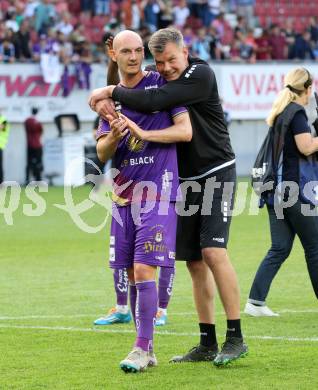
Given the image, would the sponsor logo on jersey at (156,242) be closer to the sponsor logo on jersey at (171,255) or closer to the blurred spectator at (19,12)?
the sponsor logo on jersey at (171,255)

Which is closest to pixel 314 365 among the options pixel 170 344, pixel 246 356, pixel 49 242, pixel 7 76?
pixel 246 356

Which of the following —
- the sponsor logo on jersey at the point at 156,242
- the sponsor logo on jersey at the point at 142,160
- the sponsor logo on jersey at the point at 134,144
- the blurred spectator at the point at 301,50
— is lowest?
the sponsor logo on jersey at the point at 156,242

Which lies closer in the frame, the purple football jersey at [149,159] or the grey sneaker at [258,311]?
the purple football jersey at [149,159]

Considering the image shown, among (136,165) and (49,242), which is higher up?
(136,165)

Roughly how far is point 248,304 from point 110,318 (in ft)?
4.47

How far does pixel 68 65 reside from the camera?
104ft

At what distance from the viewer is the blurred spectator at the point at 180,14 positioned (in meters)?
35.4

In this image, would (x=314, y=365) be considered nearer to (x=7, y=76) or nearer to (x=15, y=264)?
(x=15, y=264)

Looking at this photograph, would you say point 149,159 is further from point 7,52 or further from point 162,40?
point 7,52

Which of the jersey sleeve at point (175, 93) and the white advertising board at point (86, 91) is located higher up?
the jersey sleeve at point (175, 93)

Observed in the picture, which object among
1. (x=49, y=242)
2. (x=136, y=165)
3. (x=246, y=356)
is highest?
(x=136, y=165)

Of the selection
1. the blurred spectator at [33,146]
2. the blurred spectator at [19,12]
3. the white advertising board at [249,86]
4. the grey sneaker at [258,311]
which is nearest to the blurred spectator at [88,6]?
the blurred spectator at [19,12]

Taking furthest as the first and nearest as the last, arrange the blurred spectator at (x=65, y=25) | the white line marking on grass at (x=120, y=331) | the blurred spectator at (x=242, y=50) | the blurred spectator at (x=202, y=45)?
the blurred spectator at (x=242, y=50) → the blurred spectator at (x=202, y=45) → the blurred spectator at (x=65, y=25) → the white line marking on grass at (x=120, y=331)

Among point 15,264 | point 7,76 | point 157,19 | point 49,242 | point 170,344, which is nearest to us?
point 170,344
